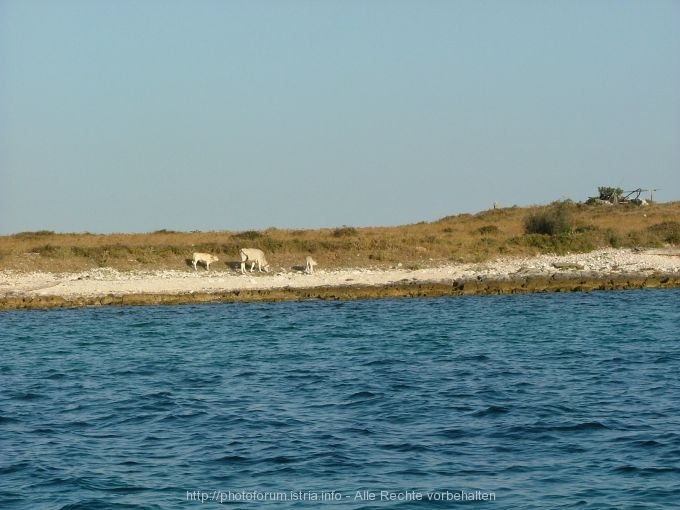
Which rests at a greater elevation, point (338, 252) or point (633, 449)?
point (338, 252)

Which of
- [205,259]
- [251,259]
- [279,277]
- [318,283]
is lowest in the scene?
[318,283]

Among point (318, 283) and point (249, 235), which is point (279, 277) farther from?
point (249, 235)

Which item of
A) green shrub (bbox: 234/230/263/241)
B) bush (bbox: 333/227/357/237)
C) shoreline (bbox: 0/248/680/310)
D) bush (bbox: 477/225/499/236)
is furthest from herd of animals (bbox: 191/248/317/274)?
bush (bbox: 477/225/499/236)

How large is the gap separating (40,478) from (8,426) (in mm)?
3696

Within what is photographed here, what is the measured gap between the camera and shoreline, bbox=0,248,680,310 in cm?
3778

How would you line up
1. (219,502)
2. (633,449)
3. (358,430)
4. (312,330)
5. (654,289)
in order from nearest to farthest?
(219,502) → (633,449) → (358,430) → (312,330) → (654,289)

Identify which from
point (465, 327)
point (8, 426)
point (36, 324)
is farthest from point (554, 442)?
point (36, 324)

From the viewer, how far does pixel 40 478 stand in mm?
13492

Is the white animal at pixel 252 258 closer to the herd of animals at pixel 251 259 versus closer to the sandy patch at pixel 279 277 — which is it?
the herd of animals at pixel 251 259

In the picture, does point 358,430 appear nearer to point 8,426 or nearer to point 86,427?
point 86,427

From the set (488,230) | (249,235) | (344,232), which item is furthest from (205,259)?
(488,230)

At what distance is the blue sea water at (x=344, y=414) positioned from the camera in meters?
12.7

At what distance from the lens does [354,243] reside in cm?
4750

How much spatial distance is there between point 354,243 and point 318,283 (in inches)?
293
